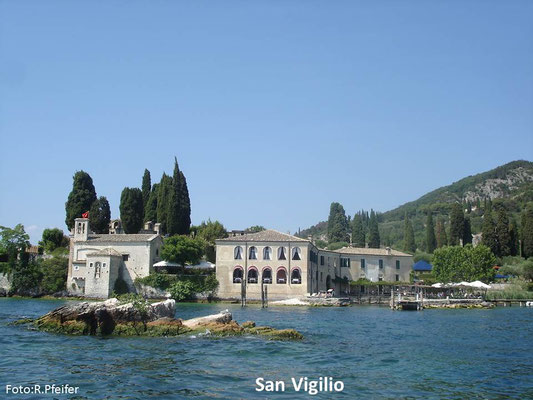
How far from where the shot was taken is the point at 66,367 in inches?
653

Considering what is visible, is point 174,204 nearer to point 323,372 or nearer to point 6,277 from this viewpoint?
point 6,277

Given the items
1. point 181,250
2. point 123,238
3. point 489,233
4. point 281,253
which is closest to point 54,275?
point 123,238

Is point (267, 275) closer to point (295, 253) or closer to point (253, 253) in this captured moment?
point (253, 253)

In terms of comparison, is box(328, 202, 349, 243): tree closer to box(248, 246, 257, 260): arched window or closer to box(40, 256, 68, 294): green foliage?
box(248, 246, 257, 260): arched window

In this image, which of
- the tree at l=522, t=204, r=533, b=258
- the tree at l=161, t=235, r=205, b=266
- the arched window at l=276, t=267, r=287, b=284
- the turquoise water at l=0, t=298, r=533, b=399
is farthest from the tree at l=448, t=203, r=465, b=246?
the turquoise water at l=0, t=298, r=533, b=399

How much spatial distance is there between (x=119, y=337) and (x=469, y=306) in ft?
126

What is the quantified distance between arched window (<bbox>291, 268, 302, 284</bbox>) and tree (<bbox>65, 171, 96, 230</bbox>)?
27583 mm

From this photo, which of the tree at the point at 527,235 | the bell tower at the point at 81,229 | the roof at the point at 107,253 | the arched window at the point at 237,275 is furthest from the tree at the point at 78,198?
the tree at the point at 527,235

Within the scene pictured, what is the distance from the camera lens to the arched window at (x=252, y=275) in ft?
179

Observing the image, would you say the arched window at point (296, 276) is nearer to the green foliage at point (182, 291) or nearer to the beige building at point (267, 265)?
the beige building at point (267, 265)

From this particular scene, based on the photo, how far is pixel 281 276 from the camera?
179 ft

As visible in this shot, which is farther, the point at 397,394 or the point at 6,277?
the point at 6,277

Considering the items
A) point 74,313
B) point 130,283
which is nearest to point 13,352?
point 74,313

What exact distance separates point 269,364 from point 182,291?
3693 centimetres
